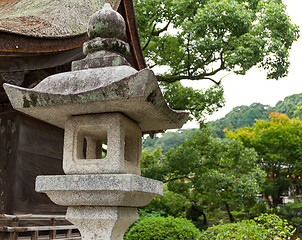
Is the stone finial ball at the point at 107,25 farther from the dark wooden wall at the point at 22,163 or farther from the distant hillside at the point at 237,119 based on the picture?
the distant hillside at the point at 237,119

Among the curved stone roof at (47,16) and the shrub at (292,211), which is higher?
the curved stone roof at (47,16)

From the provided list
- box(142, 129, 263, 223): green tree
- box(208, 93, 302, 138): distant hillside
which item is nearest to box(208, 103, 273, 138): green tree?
box(208, 93, 302, 138): distant hillside

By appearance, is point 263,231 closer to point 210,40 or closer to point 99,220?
point 99,220

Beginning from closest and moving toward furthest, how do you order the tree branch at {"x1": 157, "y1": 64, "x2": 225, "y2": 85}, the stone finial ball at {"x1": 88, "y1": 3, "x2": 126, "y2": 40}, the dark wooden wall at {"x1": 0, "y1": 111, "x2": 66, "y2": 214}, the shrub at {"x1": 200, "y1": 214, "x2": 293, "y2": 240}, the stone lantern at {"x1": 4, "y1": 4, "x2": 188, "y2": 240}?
1. the stone lantern at {"x1": 4, "y1": 4, "x2": 188, "y2": 240}
2. the stone finial ball at {"x1": 88, "y1": 3, "x2": 126, "y2": 40}
3. the shrub at {"x1": 200, "y1": 214, "x2": 293, "y2": 240}
4. the dark wooden wall at {"x1": 0, "y1": 111, "x2": 66, "y2": 214}
5. the tree branch at {"x1": 157, "y1": 64, "x2": 225, "y2": 85}

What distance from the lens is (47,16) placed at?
6.00 m

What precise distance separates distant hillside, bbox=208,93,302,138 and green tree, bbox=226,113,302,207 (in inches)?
875

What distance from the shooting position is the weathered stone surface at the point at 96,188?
8.93ft

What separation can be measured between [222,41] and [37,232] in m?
7.76

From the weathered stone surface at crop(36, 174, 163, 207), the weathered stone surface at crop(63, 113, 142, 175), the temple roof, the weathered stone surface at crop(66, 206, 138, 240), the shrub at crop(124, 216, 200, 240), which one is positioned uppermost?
A: the temple roof

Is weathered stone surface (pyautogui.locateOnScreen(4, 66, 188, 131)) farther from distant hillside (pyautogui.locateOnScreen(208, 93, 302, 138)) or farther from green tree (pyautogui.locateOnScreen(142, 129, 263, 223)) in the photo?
distant hillside (pyautogui.locateOnScreen(208, 93, 302, 138))

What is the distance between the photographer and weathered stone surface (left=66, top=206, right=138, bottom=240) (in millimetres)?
2924

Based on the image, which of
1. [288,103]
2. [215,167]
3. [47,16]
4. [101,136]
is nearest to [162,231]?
[215,167]

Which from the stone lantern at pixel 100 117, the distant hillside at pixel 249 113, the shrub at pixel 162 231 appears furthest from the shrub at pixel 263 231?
the distant hillside at pixel 249 113

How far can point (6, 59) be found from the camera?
5.43 meters
